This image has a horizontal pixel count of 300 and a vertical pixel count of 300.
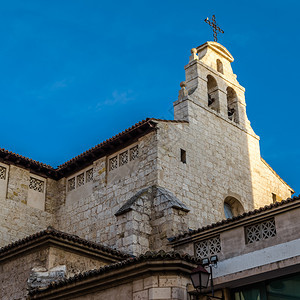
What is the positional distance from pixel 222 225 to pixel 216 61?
11.5m

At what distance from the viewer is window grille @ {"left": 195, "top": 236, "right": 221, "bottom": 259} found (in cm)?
1304

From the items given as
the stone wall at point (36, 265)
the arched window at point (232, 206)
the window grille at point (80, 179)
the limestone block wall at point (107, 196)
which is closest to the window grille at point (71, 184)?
the window grille at point (80, 179)

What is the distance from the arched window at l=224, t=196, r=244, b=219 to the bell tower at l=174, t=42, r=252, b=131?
10.7 ft

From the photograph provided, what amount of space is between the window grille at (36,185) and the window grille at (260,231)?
10682 millimetres

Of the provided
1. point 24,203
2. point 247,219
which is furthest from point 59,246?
point 24,203

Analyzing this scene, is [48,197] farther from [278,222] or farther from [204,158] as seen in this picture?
[278,222]

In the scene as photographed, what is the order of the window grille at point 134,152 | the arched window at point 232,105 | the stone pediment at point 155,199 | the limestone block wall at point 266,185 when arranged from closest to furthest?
the stone pediment at point 155,199
the window grille at point 134,152
the limestone block wall at point 266,185
the arched window at point 232,105

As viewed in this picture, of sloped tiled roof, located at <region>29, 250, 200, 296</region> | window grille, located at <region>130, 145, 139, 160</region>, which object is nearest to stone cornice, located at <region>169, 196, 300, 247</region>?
sloped tiled roof, located at <region>29, 250, 200, 296</region>

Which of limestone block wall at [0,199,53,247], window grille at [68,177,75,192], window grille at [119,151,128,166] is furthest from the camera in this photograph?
window grille at [68,177,75,192]

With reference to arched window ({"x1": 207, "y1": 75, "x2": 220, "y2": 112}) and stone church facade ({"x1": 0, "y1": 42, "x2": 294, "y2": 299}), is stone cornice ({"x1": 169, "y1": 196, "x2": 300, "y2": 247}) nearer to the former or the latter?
stone church facade ({"x1": 0, "y1": 42, "x2": 294, "y2": 299})

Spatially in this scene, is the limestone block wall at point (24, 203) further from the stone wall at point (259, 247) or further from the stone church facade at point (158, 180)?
the stone wall at point (259, 247)

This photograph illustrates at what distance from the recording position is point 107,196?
19.3 m

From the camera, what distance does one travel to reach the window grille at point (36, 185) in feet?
69.2

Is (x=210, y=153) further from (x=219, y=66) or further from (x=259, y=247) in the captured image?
(x=259, y=247)
